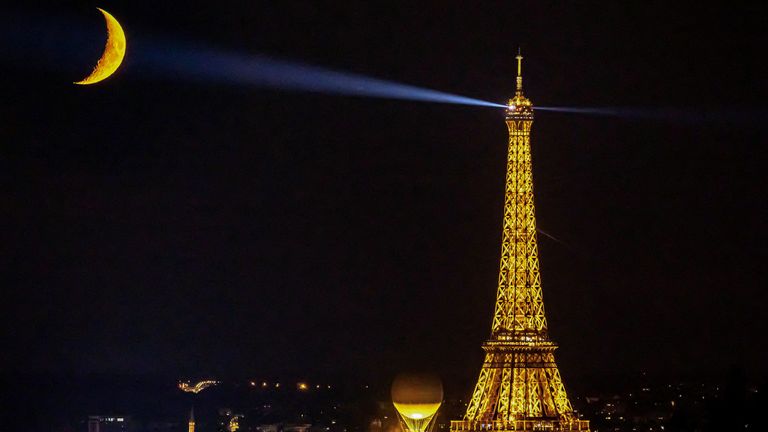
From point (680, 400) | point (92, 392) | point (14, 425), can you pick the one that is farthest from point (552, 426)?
point (92, 392)

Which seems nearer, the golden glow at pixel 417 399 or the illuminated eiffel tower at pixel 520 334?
the illuminated eiffel tower at pixel 520 334

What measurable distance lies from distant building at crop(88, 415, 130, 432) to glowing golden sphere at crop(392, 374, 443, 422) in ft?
96.3

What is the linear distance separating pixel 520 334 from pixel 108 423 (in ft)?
156

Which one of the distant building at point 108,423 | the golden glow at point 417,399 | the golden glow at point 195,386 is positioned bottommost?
the golden glow at point 417,399

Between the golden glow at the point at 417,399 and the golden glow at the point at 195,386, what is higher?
the golden glow at the point at 195,386

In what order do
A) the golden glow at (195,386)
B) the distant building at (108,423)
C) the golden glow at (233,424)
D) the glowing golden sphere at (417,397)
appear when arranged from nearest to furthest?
the glowing golden sphere at (417,397), the distant building at (108,423), the golden glow at (233,424), the golden glow at (195,386)

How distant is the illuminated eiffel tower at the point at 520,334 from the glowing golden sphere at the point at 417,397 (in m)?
6.09

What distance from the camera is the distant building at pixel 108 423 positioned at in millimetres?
103750

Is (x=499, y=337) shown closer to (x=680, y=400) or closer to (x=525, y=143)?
(x=525, y=143)

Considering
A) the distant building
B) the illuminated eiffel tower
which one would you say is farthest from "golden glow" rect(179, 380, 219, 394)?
the illuminated eiffel tower

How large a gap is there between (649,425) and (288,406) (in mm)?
33044

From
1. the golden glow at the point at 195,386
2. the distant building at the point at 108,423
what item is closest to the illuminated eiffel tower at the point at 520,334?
the distant building at the point at 108,423

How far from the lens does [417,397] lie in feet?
247

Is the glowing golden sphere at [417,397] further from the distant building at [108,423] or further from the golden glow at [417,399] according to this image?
the distant building at [108,423]
